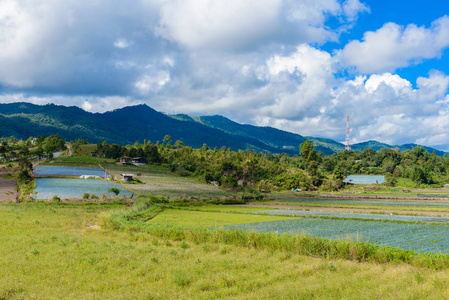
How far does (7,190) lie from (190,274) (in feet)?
252

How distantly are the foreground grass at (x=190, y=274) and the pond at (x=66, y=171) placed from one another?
86726 mm

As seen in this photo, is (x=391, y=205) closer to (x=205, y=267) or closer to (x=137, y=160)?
(x=205, y=267)

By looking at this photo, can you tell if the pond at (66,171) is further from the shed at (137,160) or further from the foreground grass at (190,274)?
the foreground grass at (190,274)

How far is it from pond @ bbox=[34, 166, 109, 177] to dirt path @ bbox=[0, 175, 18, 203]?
12.5 metres

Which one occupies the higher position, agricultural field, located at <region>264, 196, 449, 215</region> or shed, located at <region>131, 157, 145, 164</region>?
shed, located at <region>131, 157, 145, 164</region>

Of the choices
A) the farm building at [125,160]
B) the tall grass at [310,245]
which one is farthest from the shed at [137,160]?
the tall grass at [310,245]

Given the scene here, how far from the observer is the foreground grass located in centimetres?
1505

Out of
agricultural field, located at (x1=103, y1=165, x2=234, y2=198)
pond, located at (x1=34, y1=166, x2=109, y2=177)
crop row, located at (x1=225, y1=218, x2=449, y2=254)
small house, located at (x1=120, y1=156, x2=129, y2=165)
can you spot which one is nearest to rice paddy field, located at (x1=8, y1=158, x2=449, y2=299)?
crop row, located at (x1=225, y1=218, x2=449, y2=254)

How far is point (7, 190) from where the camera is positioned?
7594 cm

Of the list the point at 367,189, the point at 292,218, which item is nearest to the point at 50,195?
the point at 292,218

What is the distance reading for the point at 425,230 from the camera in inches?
1446

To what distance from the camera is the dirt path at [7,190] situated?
6685 centimetres

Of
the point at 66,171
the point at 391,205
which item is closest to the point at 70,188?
the point at 66,171

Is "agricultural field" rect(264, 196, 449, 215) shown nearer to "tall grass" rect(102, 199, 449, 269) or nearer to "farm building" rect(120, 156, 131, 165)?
"tall grass" rect(102, 199, 449, 269)
